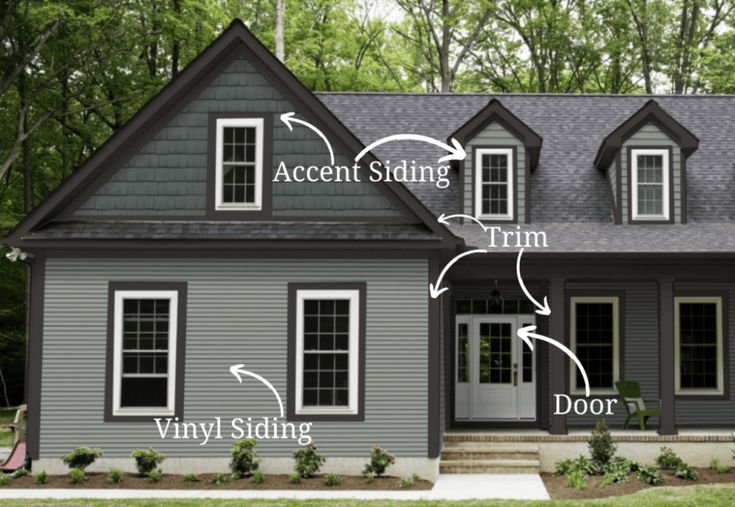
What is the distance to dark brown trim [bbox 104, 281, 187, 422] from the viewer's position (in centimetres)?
1622

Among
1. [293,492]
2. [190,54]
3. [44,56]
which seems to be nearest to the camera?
[293,492]

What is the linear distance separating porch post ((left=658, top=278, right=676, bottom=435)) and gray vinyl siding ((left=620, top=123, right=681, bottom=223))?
2130 mm

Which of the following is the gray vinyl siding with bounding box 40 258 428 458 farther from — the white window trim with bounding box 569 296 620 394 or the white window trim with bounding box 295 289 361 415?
the white window trim with bounding box 569 296 620 394

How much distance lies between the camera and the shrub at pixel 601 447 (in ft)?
53.1

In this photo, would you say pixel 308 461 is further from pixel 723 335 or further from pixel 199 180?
pixel 723 335

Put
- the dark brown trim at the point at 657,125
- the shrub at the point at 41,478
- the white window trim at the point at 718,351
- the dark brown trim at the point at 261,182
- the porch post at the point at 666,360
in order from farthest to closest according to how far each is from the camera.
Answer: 1. the white window trim at the point at 718,351
2. the dark brown trim at the point at 657,125
3. the porch post at the point at 666,360
4. the dark brown trim at the point at 261,182
5. the shrub at the point at 41,478

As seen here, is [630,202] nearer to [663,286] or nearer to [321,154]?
[663,286]

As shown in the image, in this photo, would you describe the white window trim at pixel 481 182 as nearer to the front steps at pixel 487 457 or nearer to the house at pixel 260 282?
the house at pixel 260 282

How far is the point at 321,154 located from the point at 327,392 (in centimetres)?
384

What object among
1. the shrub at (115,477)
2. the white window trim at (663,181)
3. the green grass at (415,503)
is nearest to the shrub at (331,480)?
the green grass at (415,503)

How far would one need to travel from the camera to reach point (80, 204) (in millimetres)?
16812

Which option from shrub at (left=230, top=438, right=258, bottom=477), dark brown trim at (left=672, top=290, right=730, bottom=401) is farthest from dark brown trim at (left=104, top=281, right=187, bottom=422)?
dark brown trim at (left=672, top=290, right=730, bottom=401)

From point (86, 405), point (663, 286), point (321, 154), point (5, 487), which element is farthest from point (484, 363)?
point (5, 487)

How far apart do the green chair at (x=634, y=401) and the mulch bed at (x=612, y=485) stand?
5.33 ft
